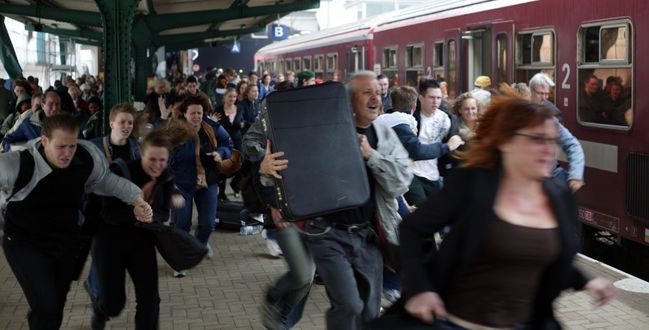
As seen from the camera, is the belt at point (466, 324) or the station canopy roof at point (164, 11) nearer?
the belt at point (466, 324)

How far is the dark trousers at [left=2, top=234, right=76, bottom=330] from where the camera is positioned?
5.61 m

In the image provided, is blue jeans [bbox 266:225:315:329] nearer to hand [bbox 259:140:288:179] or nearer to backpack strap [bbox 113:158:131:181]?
hand [bbox 259:140:288:179]

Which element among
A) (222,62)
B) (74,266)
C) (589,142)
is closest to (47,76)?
(222,62)

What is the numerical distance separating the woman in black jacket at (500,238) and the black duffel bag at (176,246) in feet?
8.25

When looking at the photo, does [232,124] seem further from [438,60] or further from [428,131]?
[428,131]

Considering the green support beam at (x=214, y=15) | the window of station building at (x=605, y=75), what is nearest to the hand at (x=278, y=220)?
the window of station building at (x=605, y=75)

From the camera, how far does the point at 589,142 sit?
10.2 m

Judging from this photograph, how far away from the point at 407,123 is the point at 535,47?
4.44 metres

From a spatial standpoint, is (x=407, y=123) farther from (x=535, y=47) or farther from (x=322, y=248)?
(x=535, y=47)

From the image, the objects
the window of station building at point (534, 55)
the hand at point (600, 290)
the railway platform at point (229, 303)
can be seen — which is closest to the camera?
the hand at point (600, 290)

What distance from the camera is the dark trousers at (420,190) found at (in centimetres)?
870

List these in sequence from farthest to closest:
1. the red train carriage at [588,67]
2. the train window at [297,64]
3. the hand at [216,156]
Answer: the train window at [297,64]
the red train carriage at [588,67]
the hand at [216,156]

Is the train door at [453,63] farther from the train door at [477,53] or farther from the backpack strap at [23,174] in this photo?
the backpack strap at [23,174]

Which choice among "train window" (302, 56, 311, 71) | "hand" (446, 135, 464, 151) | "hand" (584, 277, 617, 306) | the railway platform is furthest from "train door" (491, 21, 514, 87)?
"train window" (302, 56, 311, 71)
